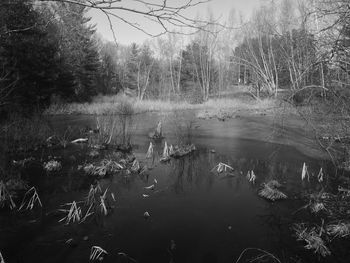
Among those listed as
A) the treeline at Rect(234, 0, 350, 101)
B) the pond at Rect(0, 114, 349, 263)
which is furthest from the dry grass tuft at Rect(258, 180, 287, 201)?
the treeline at Rect(234, 0, 350, 101)

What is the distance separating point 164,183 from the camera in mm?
7270

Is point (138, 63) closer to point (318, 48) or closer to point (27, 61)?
point (27, 61)

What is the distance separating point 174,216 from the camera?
5.52 metres

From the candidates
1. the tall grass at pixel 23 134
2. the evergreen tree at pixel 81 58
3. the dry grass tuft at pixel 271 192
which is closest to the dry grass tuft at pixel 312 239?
the dry grass tuft at pixel 271 192

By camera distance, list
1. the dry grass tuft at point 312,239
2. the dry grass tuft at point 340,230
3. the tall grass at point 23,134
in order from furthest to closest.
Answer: the tall grass at point 23,134, the dry grass tuft at point 340,230, the dry grass tuft at point 312,239

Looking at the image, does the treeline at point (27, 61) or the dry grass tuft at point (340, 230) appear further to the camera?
the treeline at point (27, 61)

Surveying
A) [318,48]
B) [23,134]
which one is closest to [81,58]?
[23,134]

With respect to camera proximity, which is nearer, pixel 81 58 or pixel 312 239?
pixel 312 239

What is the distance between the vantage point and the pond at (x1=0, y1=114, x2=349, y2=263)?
436cm

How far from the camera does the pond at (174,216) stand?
4363 mm

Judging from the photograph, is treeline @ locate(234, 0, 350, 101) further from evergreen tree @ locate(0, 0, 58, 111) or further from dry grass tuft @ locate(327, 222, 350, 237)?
evergreen tree @ locate(0, 0, 58, 111)

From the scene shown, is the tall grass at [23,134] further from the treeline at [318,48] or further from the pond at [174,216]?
the treeline at [318,48]

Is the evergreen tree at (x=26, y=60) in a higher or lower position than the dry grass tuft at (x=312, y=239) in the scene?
higher

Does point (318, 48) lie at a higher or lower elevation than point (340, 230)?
higher
